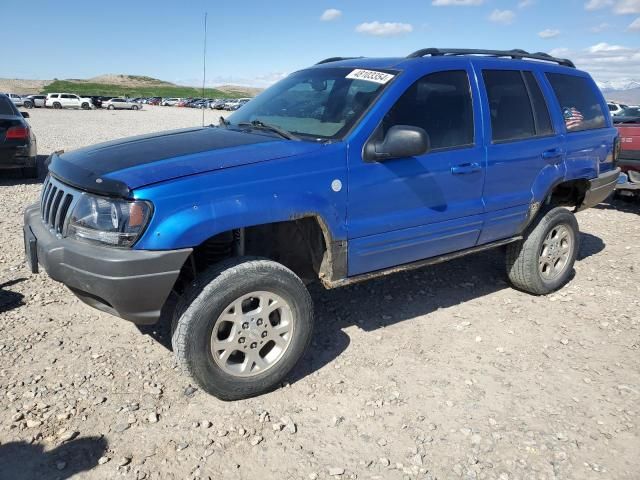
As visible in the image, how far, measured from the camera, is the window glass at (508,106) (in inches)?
159

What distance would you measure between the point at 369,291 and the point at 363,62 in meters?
1.97

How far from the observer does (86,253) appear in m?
2.70

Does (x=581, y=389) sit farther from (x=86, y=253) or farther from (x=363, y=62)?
(x=86, y=253)

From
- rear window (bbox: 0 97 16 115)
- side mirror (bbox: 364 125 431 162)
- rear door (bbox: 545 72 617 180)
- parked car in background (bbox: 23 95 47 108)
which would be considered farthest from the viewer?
parked car in background (bbox: 23 95 47 108)

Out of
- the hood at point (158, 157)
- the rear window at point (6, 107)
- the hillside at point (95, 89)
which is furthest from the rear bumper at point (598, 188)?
the hillside at point (95, 89)

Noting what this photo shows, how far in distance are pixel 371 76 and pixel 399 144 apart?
73 cm

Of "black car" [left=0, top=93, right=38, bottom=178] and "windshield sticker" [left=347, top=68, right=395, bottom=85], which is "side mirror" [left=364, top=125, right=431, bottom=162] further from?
"black car" [left=0, top=93, right=38, bottom=178]

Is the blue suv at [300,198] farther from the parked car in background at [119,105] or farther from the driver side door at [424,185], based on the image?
the parked car in background at [119,105]

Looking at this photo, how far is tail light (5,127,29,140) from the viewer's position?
862 centimetres

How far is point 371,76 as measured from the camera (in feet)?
12.0

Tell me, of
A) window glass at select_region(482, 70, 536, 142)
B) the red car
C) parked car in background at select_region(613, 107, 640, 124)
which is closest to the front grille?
window glass at select_region(482, 70, 536, 142)

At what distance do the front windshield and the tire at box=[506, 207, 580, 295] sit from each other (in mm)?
2074

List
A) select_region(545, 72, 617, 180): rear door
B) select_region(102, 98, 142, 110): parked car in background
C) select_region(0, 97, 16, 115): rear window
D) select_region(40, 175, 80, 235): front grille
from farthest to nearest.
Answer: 1. select_region(102, 98, 142, 110): parked car in background
2. select_region(0, 97, 16, 115): rear window
3. select_region(545, 72, 617, 180): rear door
4. select_region(40, 175, 80, 235): front grille

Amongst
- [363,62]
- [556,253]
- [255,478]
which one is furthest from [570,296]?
[255,478]
